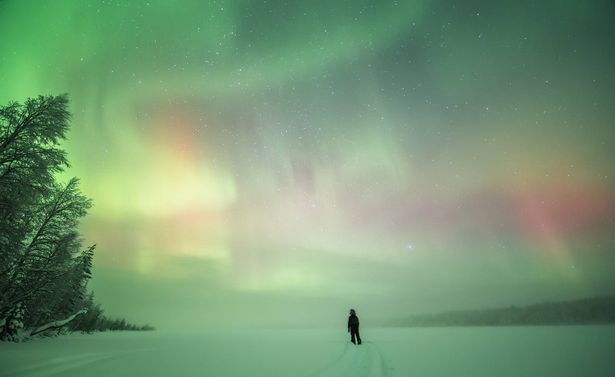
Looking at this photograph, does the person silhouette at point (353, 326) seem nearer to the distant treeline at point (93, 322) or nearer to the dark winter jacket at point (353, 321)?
the dark winter jacket at point (353, 321)

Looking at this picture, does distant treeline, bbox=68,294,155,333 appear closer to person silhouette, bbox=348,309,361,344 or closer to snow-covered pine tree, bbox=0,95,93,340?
snow-covered pine tree, bbox=0,95,93,340

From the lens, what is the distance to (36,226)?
65.4 ft

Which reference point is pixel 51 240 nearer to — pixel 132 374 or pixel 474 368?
pixel 132 374

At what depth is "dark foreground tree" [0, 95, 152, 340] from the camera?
15.2 meters

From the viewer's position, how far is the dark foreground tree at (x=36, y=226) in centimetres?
1520

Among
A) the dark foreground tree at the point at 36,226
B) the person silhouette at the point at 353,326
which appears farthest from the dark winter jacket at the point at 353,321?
the dark foreground tree at the point at 36,226

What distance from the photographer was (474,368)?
9.71 meters

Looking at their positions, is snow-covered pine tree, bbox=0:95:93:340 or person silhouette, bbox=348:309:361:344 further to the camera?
person silhouette, bbox=348:309:361:344

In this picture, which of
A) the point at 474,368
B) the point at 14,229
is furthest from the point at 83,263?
the point at 474,368

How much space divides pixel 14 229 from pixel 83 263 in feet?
23.4

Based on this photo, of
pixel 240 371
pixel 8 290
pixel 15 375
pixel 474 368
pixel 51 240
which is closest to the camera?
pixel 15 375

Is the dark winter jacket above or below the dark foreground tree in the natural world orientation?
below

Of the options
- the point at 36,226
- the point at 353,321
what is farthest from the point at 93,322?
the point at 353,321

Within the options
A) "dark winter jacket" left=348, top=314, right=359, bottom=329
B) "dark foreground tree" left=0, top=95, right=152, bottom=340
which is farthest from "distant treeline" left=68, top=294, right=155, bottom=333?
"dark winter jacket" left=348, top=314, right=359, bottom=329
